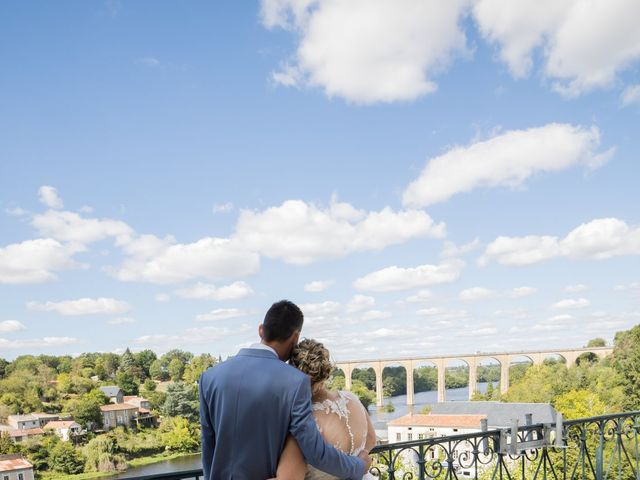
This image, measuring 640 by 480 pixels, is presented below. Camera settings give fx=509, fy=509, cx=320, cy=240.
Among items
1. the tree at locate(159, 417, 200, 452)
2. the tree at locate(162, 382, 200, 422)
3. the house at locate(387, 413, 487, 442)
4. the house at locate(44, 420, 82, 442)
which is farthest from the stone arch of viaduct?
the house at locate(44, 420, 82, 442)

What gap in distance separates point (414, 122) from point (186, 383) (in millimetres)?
48860

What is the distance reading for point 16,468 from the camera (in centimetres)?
4384

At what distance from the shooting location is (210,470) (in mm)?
1703

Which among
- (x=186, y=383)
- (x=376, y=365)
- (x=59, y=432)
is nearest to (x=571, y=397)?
(x=376, y=365)

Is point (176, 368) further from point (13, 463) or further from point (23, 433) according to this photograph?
point (13, 463)

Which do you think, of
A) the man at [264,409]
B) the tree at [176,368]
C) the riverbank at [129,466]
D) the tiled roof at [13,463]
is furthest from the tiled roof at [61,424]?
the man at [264,409]

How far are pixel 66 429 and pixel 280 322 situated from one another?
5580 cm

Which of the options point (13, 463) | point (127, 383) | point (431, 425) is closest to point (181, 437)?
point (13, 463)

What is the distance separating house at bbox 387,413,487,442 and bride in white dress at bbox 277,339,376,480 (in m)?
31.6

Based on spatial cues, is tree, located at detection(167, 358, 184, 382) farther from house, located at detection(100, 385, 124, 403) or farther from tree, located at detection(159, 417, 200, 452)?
tree, located at detection(159, 417, 200, 452)

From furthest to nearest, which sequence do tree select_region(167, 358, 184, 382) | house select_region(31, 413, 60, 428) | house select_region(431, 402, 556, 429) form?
tree select_region(167, 358, 184, 382) → house select_region(31, 413, 60, 428) → house select_region(431, 402, 556, 429)

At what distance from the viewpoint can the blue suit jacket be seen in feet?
5.14

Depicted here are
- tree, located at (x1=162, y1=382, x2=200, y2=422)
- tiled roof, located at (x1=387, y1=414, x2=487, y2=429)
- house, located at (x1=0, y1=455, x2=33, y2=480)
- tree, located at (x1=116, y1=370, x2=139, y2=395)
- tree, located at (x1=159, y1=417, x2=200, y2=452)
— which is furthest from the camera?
tree, located at (x1=116, y1=370, x2=139, y2=395)

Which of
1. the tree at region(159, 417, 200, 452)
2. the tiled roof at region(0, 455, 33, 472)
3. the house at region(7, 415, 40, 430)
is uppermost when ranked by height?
the house at region(7, 415, 40, 430)
